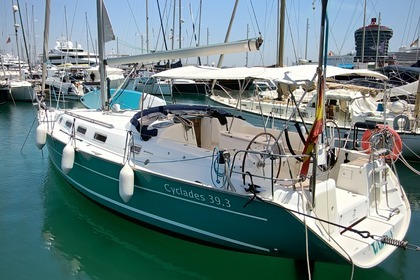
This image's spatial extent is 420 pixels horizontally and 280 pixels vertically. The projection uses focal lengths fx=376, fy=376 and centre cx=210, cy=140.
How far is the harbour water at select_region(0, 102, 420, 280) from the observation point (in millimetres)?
5875

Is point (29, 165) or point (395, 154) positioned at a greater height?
point (395, 154)

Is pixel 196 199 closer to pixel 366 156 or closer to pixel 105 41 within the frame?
pixel 366 156

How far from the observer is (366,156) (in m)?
6.43

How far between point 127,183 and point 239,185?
197 cm

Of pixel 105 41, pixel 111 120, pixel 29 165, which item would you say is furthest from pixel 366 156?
pixel 29 165

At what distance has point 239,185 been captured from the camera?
5.68 m

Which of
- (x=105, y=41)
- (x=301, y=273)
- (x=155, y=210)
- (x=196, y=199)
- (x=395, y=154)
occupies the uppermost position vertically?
(x=105, y=41)

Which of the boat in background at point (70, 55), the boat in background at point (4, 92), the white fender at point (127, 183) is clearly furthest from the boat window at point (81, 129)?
the boat in background at point (70, 55)

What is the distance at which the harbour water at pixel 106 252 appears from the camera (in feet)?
19.3

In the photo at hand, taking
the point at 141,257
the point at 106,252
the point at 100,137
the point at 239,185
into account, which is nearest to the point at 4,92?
the point at 100,137

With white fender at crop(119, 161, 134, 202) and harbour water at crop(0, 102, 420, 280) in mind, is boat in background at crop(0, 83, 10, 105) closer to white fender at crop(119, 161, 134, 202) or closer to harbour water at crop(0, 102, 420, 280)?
harbour water at crop(0, 102, 420, 280)

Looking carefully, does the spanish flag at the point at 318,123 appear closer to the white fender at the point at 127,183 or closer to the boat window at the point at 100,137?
the white fender at the point at 127,183

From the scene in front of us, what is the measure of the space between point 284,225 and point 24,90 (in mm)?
28816

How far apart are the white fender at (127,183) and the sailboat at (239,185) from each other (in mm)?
17
